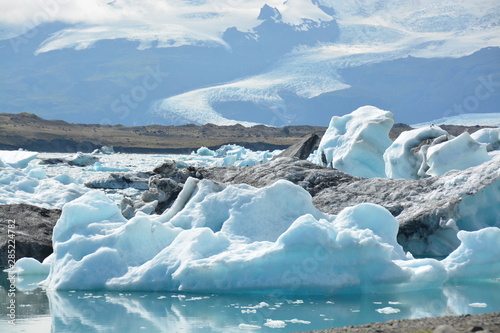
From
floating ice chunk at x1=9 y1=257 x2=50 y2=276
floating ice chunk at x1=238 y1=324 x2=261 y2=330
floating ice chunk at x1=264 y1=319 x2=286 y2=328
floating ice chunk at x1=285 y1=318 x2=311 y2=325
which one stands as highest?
floating ice chunk at x1=9 y1=257 x2=50 y2=276

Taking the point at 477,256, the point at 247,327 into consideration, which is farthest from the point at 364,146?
the point at 247,327

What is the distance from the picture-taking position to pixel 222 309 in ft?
22.8

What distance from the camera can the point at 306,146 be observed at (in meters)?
20.0

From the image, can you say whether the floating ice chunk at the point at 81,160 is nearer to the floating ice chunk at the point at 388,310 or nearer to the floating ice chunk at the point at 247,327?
the floating ice chunk at the point at 388,310

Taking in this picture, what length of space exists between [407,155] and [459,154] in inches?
89.8

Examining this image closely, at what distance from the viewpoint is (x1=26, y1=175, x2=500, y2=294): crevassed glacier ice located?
Result: 7.66 meters

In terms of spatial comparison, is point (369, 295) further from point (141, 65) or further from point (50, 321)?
point (141, 65)

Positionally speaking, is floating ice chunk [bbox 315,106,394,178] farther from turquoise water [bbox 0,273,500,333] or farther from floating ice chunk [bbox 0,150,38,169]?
floating ice chunk [bbox 0,150,38,169]

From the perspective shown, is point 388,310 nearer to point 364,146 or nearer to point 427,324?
point 427,324

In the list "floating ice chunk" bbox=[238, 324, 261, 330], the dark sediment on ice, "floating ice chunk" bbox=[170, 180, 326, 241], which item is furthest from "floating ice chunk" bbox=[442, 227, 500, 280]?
the dark sediment on ice

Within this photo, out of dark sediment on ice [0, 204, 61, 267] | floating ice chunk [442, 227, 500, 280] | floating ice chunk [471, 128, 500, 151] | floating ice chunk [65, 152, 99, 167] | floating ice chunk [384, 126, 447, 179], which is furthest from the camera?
floating ice chunk [65, 152, 99, 167]

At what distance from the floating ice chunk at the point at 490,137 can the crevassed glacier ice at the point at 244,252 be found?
366 inches

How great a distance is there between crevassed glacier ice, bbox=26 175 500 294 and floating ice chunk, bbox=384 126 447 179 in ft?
26.2

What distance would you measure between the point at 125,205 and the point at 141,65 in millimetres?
142169
